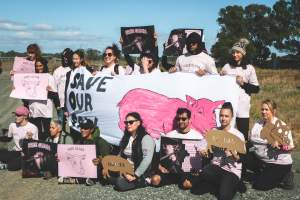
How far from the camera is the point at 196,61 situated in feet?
26.3

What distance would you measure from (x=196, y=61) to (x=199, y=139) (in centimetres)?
123

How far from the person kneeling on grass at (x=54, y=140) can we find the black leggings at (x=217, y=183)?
2.13m

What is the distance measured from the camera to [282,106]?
18766 mm

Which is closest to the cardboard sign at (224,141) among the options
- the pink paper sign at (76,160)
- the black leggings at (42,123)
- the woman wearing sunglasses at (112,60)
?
the pink paper sign at (76,160)

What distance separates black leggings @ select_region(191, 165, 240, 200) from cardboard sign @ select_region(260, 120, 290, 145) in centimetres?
A: 77

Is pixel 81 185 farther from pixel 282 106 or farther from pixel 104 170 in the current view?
pixel 282 106

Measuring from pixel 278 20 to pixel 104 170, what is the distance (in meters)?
80.5

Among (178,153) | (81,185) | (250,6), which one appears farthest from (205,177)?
(250,6)

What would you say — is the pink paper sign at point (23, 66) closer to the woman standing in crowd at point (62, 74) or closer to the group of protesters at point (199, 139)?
the woman standing in crowd at point (62, 74)

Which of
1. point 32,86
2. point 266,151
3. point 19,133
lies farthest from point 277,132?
point 32,86

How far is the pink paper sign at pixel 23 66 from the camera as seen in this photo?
376 inches

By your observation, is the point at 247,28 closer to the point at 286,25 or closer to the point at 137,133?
the point at 286,25

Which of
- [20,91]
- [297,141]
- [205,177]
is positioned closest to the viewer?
[205,177]

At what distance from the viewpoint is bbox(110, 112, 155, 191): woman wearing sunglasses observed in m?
7.51
